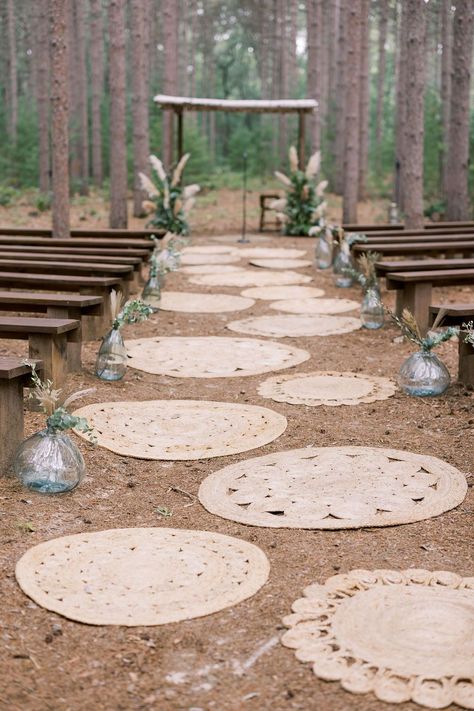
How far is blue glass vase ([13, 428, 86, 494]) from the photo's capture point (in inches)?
163

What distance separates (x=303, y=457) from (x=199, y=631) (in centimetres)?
183

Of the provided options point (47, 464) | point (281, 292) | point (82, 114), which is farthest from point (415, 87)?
point (82, 114)

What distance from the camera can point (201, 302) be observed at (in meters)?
9.43

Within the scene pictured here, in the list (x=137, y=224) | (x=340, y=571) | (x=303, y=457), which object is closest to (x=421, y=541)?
(x=340, y=571)

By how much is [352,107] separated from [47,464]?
12553 mm

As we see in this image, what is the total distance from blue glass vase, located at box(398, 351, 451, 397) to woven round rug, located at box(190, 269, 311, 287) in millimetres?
4941

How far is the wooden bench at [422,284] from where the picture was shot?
762cm

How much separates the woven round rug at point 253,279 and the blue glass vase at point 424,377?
16.2 ft

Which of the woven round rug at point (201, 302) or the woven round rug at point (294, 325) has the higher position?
the woven round rug at point (201, 302)

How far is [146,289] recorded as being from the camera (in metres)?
8.95

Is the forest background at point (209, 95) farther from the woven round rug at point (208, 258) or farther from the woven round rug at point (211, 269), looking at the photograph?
the woven round rug at point (211, 269)

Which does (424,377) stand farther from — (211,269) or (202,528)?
(211,269)

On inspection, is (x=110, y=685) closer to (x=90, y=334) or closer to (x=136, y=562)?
(x=136, y=562)

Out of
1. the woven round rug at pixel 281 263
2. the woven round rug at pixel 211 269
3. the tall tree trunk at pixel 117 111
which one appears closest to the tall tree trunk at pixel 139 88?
the tall tree trunk at pixel 117 111
